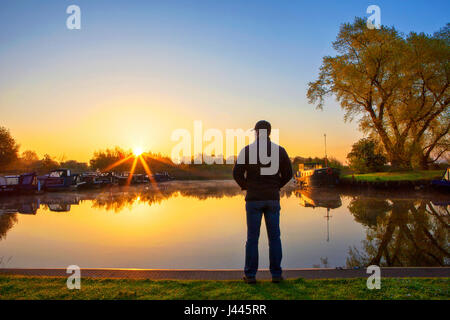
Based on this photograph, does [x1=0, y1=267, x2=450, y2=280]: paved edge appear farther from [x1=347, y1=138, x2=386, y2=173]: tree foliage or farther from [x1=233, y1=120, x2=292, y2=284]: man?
[x1=347, y1=138, x2=386, y2=173]: tree foliage

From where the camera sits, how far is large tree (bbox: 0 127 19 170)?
39031 millimetres

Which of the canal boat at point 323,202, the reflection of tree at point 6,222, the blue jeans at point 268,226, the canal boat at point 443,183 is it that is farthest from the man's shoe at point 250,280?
the canal boat at point 443,183

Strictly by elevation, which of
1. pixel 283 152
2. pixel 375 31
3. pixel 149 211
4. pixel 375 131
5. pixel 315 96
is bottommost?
pixel 149 211

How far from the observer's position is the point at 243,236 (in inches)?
327

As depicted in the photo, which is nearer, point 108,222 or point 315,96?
point 108,222

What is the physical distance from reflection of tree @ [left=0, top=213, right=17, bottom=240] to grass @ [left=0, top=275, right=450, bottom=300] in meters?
5.61

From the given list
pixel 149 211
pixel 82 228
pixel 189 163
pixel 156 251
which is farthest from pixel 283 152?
pixel 189 163

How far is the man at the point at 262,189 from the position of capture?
14.2 ft

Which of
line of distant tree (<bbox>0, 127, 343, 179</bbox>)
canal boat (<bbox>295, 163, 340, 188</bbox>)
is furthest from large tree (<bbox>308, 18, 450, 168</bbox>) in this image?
line of distant tree (<bbox>0, 127, 343, 179</bbox>)

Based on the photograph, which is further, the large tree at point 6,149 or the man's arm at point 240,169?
the large tree at point 6,149

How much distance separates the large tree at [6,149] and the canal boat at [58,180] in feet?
58.7
